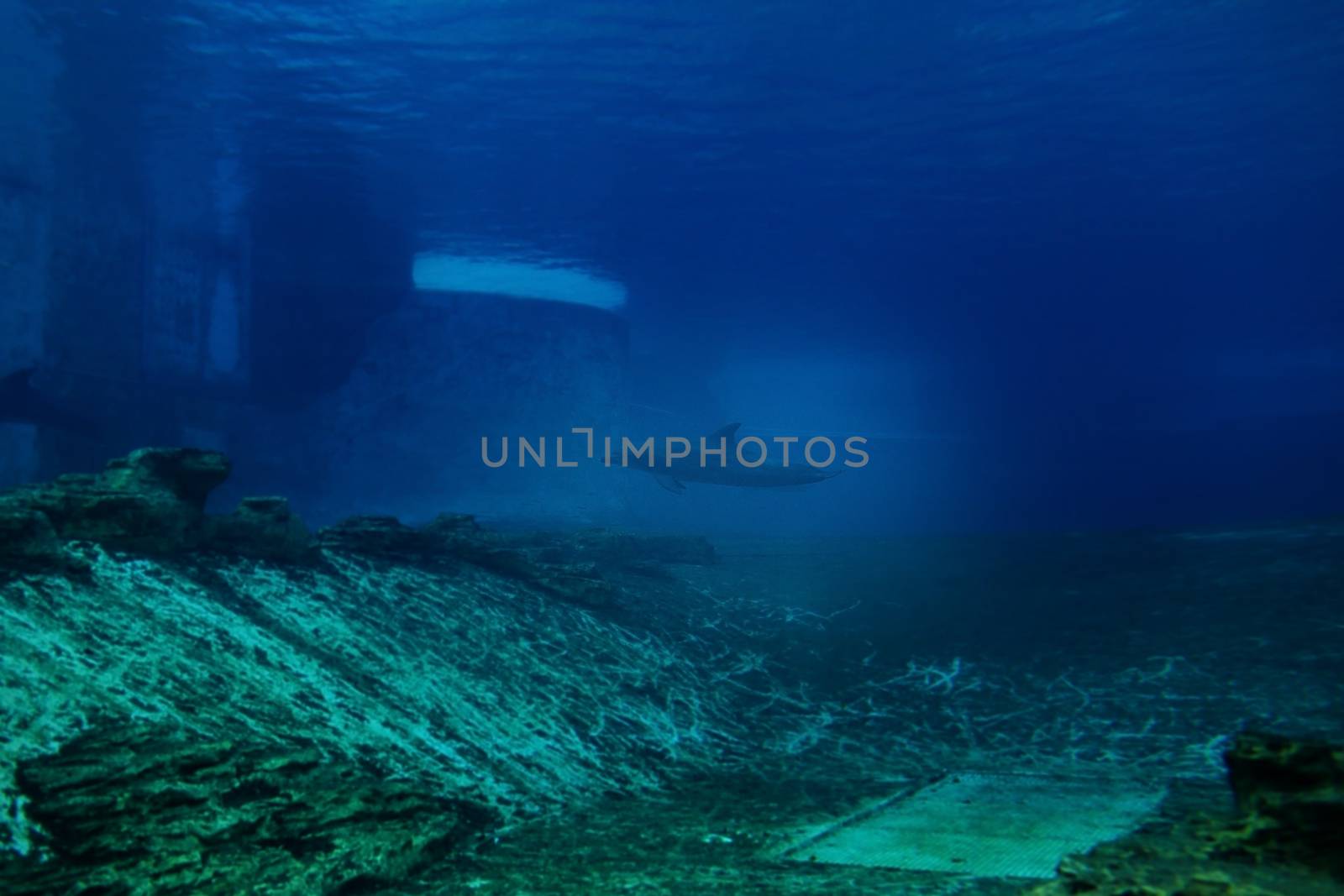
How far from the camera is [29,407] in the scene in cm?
1900

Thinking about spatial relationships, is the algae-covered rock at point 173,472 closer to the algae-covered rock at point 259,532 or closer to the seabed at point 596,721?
the seabed at point 596,721

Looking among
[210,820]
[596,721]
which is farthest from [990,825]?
[210,820]

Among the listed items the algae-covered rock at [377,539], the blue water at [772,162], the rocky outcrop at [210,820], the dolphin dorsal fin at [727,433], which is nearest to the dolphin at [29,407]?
the blue water at [772,162]

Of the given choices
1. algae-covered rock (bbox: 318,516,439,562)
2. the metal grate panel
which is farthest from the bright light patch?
the metal grate panel

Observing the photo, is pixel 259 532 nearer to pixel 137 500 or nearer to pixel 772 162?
pixel 137 500

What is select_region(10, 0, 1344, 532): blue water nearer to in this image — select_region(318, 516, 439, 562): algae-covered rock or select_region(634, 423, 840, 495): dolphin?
select_region(634, 423, 840, 495): dolphin

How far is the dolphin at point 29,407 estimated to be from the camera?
18.6 meters

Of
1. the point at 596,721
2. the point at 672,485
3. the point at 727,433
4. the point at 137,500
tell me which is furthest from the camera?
the point at 672,485

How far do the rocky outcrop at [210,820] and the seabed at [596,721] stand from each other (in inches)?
0.7

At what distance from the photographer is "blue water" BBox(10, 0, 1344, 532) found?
14.2m

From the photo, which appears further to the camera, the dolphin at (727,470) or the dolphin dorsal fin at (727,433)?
the dolphin at (727,470)

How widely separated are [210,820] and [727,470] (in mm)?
17914

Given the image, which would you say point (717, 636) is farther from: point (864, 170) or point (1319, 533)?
point (864, 170)

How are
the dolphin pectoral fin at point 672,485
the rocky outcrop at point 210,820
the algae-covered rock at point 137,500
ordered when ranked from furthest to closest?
the dolphin pectoral fin at point 672,485 → the algae-covered rock at point 137,500 → the rocky outcrop at point 210,820
